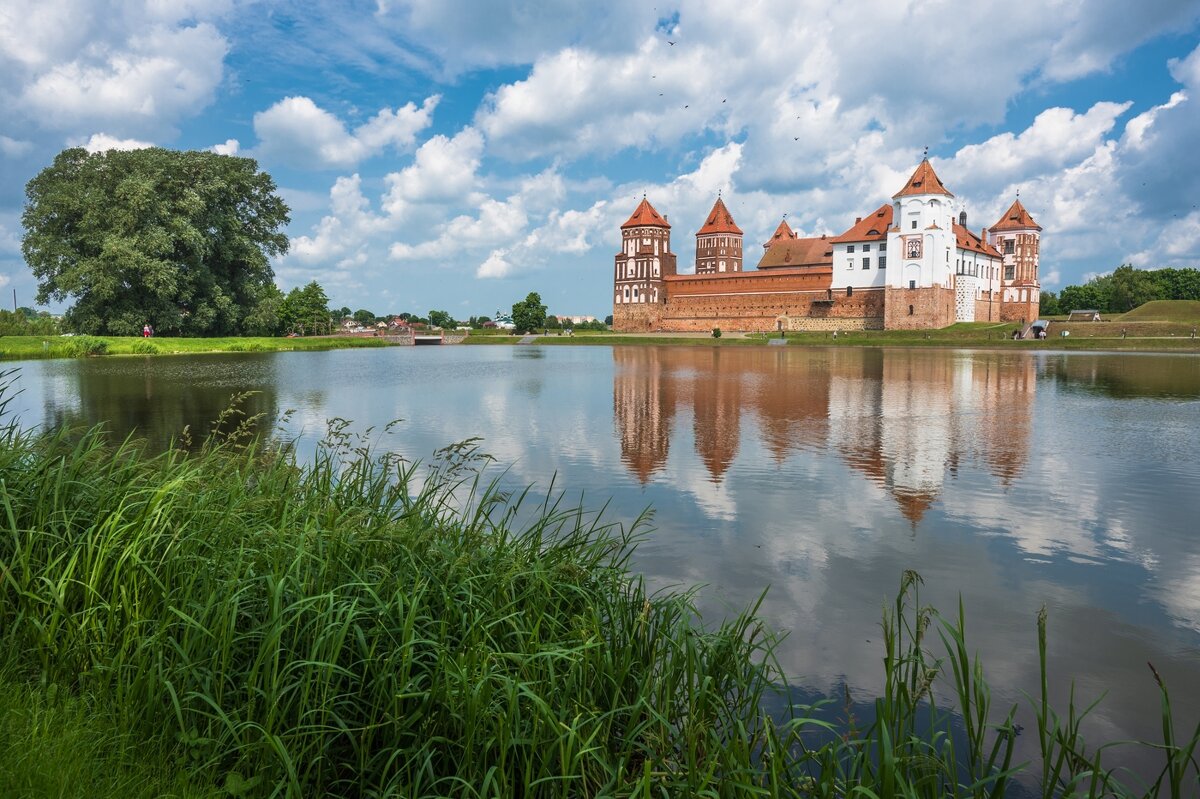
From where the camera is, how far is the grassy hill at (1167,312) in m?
55.2

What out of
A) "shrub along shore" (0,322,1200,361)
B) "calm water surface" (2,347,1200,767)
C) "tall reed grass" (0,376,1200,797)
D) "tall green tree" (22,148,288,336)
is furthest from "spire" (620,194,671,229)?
"tall reed grass" (0,376,1200,797)

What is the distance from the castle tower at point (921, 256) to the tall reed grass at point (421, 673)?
63399 millimetres

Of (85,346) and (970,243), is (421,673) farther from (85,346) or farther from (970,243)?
(970,243)

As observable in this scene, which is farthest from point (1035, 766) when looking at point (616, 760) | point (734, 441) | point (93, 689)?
point (734, 441)

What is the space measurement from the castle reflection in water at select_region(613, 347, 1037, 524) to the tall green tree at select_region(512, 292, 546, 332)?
62237mm

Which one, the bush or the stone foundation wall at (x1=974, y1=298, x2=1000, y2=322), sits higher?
the stone foundation wall at (x1=974, y1=298, x2=1000, y2=322)

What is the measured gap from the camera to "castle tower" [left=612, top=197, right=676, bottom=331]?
79.9 metres

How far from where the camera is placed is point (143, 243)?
1323 inches

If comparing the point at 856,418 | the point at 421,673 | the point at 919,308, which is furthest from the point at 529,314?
the point at 421,673

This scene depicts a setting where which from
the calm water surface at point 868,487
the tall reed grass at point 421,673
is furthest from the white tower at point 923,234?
the tall reed grass at point 421,673

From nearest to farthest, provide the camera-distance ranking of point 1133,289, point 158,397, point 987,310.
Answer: point 158,397, point 987,310, point 1133,289

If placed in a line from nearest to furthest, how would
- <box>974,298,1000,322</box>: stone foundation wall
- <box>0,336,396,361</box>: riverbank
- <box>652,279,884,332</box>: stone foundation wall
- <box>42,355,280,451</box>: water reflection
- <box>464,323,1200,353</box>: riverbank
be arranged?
<box>42,355,280,451</box>: water reflection → <box>0,336,396,361</box>: riverbank → <box>464,323,1200,353</box>: riverbank → <box>652,279,884,332</box>: stone foundation wall → <box>974,298,1000,322</box>: stone foundation wall

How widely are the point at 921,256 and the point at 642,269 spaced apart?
2855 cm

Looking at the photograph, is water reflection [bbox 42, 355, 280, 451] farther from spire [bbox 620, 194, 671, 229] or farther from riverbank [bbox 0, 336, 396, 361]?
spire [bbox 620, 194, 671, 229]
